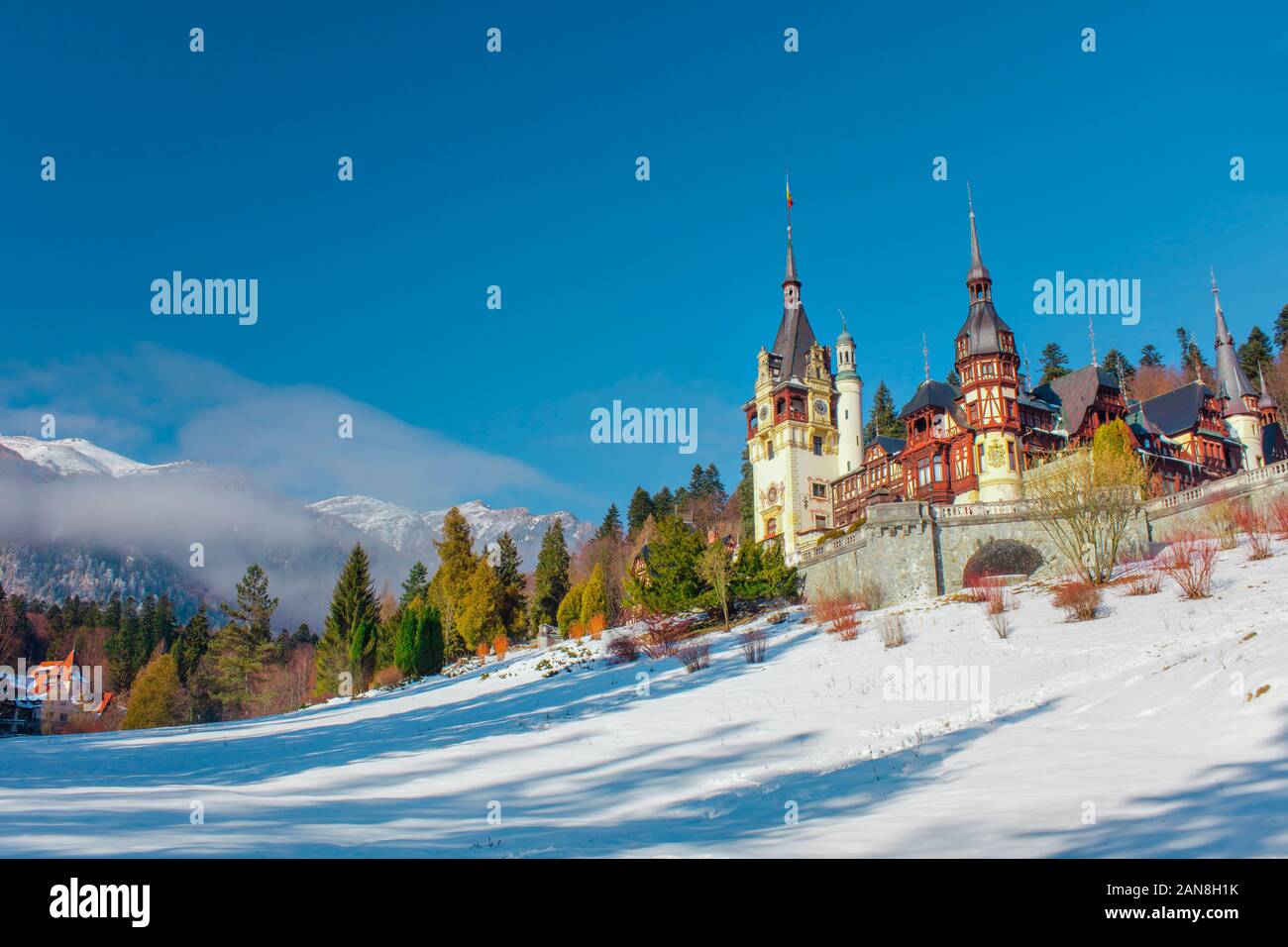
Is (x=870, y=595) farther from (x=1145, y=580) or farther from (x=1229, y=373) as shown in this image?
(x=1229, y=373)

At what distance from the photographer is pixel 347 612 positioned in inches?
2532

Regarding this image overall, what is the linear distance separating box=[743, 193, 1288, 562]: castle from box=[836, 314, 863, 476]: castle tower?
101mm

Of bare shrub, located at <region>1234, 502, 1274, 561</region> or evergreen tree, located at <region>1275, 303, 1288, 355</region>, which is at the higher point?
evergreen tree, located at <region>1275, 303, 1288, 355</region>

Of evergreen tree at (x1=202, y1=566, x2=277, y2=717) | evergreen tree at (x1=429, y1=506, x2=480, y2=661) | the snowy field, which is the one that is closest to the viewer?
the snowy field

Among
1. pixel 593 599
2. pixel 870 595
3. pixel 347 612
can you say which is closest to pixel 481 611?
pixel 593 599

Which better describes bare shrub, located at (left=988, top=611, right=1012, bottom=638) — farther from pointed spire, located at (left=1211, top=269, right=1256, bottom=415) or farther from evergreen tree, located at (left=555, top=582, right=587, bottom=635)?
pointed spire, located at (left=1211, top=269, right=1256, bottom=415)

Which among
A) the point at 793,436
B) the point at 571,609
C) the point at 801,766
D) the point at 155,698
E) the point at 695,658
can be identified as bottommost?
the point at 801,766

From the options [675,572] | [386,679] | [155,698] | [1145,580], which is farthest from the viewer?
[155,698]

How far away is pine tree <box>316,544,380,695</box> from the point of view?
6106cm

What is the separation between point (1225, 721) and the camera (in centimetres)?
1110

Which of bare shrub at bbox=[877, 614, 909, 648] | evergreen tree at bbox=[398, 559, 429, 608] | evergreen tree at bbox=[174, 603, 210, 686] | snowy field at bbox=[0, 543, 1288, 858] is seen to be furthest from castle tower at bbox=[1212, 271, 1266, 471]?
evergreen tree at bbox=[174, 603, 210, 686]

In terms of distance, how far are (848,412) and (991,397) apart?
1426cm

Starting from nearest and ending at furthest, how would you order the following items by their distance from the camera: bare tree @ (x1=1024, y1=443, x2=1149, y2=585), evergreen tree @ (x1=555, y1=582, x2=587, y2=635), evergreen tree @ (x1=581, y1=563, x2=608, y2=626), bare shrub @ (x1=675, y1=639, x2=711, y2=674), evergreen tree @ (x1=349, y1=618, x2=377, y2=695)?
bare shrub @ (x1=675, y1=639, x2=711, y2=674) → bare tree @ (x1=1024, y1=443, x2=1149, y2=585) → evergreen tree @ (x1=581, y1=563, x2=608, y2=626) → evergreen tree @ (x1=349, y1=618, x2=377, y2=695) → evergreen tree @ (x1=555, y1=582, x2=587, y2=635)
